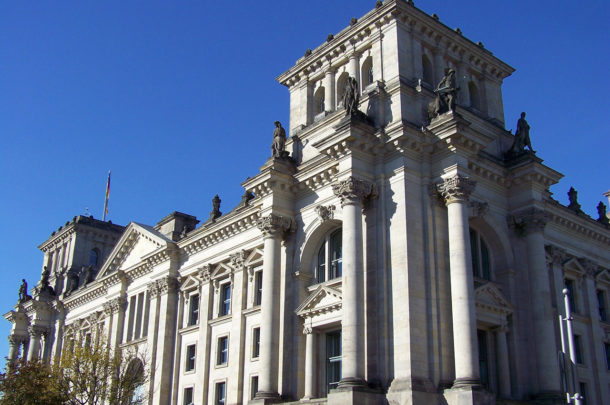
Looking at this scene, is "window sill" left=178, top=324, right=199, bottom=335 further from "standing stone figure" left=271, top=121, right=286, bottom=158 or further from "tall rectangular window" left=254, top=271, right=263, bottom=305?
"standing stone figure" left=271, top=121, right=286, bottom=158

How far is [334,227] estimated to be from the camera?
32.2 meters

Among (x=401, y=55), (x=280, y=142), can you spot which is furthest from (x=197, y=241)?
(x=401, y=55)

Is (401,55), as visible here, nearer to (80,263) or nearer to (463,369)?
(463,369)

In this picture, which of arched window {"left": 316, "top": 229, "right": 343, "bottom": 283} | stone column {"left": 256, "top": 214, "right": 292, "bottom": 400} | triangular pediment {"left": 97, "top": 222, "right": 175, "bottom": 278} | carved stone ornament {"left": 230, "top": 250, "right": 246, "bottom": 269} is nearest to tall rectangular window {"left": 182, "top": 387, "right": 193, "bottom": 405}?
carved stone ornament {"left": 230, "top": 250, "right": 246, "bottom": 269}

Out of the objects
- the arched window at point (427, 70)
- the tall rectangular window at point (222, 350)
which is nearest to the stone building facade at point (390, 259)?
the arched window at point (427, 70)

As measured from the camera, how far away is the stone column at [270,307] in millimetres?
30656

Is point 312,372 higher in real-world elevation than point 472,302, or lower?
lower

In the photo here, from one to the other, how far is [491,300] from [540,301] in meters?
2.29

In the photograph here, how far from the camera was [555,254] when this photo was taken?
118 ft

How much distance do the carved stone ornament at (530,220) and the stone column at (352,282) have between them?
7.65 m

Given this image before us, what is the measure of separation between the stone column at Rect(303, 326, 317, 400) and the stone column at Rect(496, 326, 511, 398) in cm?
794

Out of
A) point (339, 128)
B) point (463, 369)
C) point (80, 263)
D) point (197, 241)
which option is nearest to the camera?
point (463, 369)

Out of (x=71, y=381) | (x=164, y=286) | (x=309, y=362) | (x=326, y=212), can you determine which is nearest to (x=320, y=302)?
(x=309, y=362)

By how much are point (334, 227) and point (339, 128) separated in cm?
506
